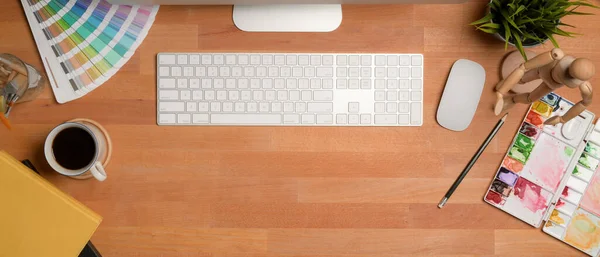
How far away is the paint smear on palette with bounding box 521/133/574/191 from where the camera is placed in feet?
2.51

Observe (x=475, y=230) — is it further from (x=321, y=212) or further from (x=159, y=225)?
(x=159, y=225)

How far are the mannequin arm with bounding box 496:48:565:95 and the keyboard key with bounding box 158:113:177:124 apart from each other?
0.53m

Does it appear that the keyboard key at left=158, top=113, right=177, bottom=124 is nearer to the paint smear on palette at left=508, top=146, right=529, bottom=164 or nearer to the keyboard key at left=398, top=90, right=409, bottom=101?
the keyboard key at left=398, top=90, right=409, bottom=101

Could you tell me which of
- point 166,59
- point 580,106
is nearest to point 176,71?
point 166,59

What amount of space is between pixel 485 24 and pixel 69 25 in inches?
27.0

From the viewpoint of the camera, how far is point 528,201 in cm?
77

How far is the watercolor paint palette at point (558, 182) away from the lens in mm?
764

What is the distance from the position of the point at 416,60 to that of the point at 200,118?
381 millimetres

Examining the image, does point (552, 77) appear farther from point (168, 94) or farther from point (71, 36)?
point (71, 36)

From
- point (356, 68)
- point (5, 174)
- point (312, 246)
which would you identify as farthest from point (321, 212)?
point (5, 174)

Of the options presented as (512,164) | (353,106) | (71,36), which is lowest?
(512,164)

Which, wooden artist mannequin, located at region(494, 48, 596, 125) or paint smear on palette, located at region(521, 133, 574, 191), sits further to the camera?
paint smear on palette, located at region(521, 133, 574, 191)

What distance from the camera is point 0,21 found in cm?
78

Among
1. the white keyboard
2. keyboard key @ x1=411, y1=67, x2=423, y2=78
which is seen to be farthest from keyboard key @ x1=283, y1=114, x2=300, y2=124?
keyboard key @ x1=411, y1=67, x2=423, y2=78
